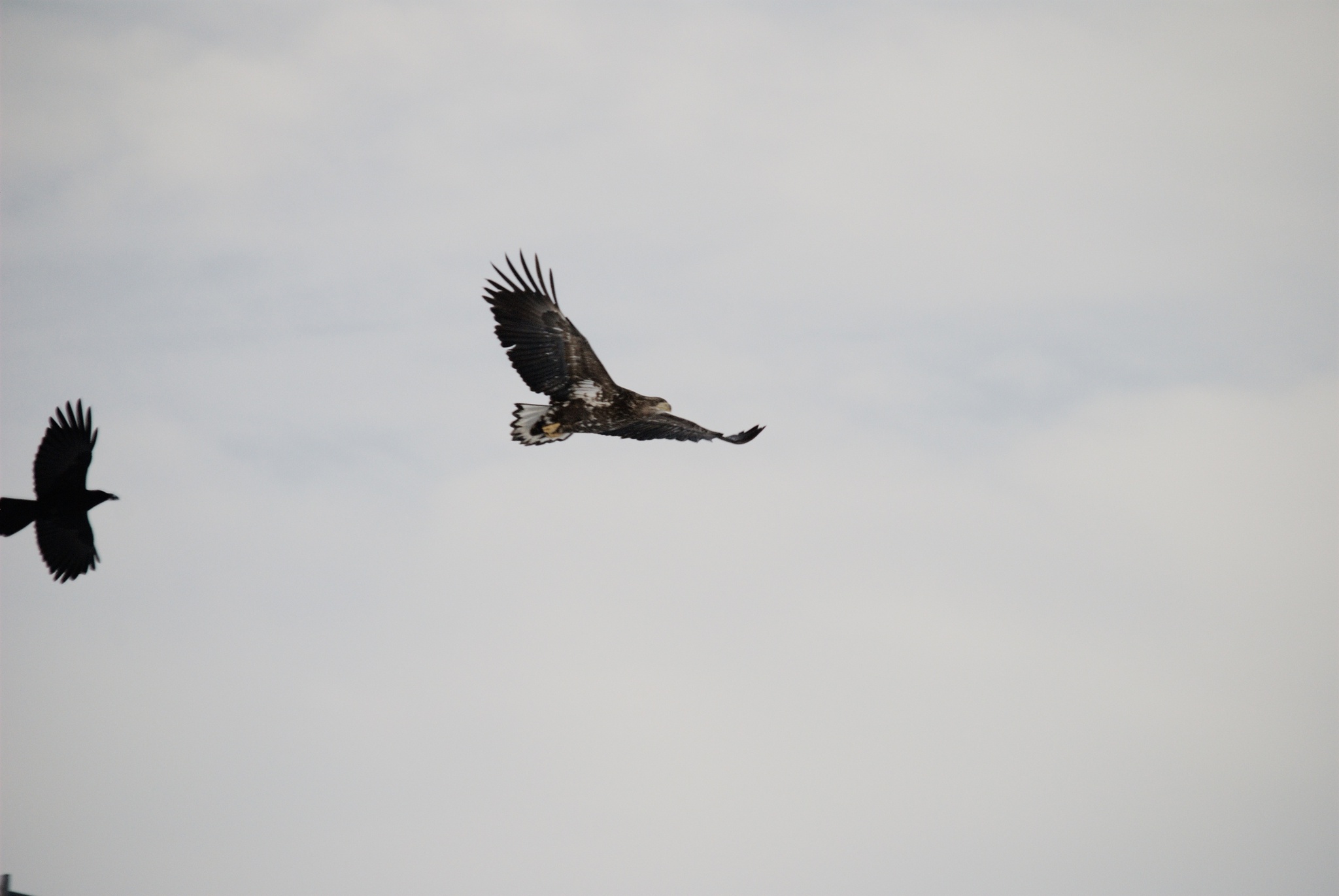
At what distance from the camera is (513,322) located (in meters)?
17.0

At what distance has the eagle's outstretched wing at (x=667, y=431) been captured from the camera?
16234 millimetres

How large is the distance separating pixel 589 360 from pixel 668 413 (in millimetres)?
1404

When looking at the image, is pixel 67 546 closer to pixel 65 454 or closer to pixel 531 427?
pixel 65 454

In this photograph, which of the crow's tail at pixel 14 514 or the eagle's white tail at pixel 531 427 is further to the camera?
the eagle's white tail at pixel 531 427

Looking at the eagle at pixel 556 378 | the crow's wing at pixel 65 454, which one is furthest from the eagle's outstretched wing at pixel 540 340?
the crow's wing at pixel 65 454

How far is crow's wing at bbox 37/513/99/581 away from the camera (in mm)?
16312

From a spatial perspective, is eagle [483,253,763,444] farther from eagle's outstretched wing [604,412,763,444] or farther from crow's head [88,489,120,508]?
crow's head [88,489,120,508]

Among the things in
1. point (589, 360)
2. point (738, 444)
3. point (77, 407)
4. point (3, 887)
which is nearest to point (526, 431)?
point (589, 360)

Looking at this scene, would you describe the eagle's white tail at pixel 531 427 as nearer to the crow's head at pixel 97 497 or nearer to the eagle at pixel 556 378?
the eagle at pixel 556 378

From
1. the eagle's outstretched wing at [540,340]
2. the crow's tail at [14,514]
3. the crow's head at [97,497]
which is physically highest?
the eagle's outstretched wing at [540,340]

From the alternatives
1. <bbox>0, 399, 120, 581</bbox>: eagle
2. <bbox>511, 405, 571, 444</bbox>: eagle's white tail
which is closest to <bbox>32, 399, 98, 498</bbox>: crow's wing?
<bbox>0, 399, 120, 581</bbox>: eagle

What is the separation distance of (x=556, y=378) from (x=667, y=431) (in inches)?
71.1

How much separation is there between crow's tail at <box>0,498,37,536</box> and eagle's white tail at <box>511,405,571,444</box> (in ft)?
21.3

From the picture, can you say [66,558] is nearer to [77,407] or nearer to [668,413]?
[77,407]
